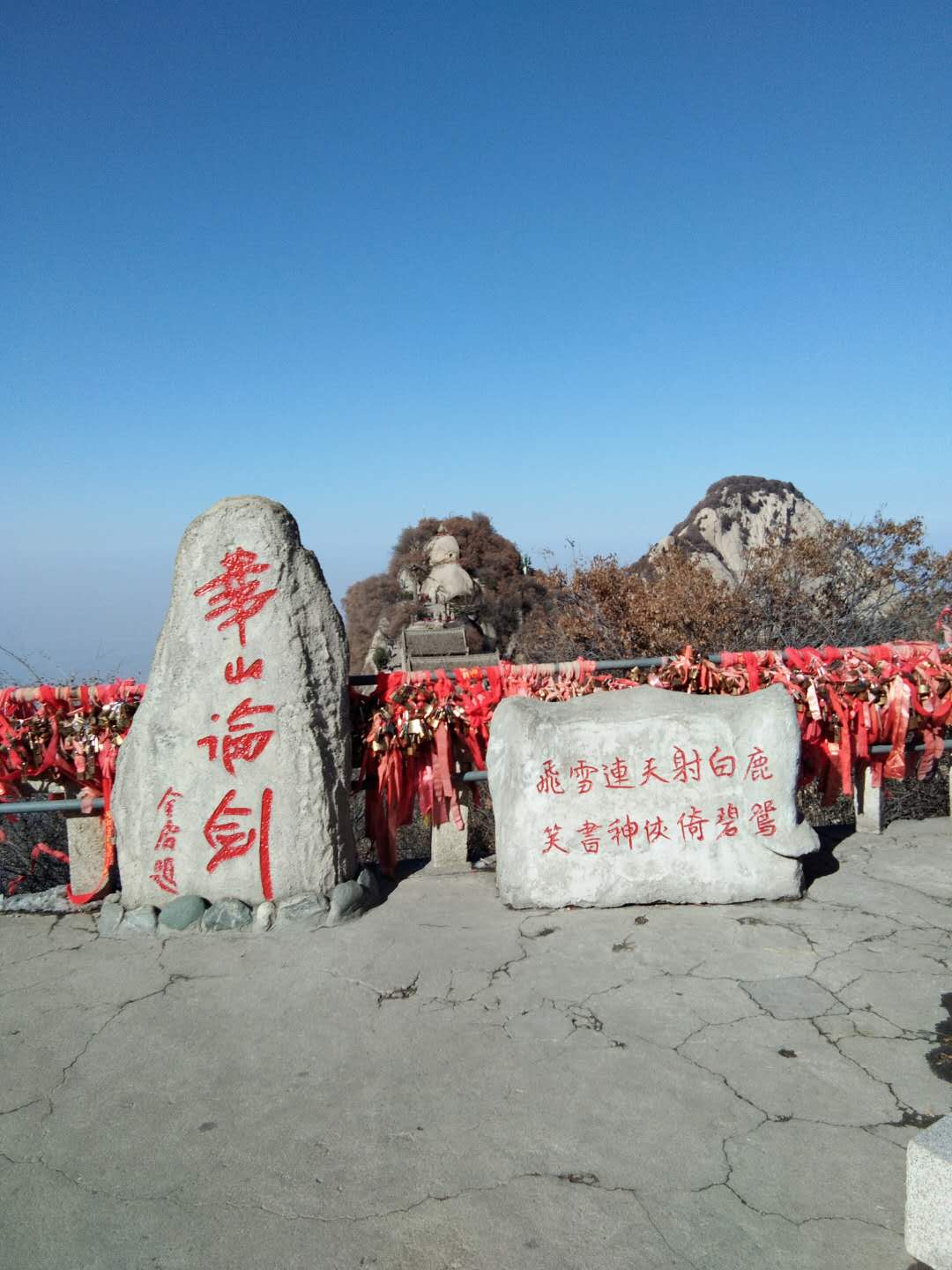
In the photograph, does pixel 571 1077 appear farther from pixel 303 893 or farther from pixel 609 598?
pixel 609 598

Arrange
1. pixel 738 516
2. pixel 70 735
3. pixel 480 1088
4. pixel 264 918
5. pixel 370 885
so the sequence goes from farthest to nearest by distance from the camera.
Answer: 1. pixel 738 516
2. pixel 70 735
3. pixel 370 885
4. pixel 264 918
5. pixel 480 1088

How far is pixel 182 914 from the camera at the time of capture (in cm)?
422

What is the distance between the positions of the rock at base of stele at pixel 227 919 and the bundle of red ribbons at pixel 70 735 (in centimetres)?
89

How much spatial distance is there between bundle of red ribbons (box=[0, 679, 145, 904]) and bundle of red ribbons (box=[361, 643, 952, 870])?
1363 millimetres

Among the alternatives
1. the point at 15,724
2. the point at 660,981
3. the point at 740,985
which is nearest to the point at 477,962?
the point at 660,981

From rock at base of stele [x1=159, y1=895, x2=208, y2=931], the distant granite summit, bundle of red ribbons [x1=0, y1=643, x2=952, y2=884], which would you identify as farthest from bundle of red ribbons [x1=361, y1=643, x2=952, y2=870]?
the distant granite summit

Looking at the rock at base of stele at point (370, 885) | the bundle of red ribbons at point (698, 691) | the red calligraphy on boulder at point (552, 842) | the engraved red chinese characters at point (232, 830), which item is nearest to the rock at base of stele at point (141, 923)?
the engraved red chinese characters at point (232, 830)

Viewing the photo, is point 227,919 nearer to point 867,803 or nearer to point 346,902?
point 346,902

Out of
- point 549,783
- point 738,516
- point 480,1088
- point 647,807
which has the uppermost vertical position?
point 738,516

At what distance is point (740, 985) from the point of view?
11.7ft

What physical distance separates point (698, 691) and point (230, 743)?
272 cm

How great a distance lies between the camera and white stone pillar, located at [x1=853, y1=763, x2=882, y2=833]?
5.39 m

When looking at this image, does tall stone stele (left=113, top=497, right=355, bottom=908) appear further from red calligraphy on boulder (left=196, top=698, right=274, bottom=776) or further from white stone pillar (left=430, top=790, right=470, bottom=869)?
white stone pillar (left=430, top=790, right=470, bottom=869)

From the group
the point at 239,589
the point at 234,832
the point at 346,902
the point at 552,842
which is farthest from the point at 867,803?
the point at 239,589
